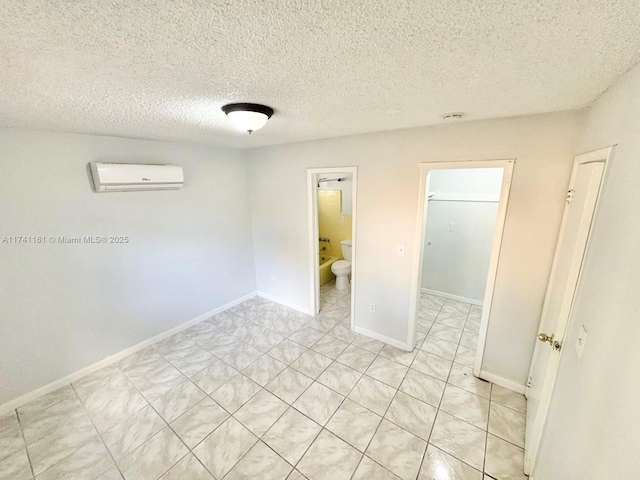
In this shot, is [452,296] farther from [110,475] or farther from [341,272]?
[110,475]

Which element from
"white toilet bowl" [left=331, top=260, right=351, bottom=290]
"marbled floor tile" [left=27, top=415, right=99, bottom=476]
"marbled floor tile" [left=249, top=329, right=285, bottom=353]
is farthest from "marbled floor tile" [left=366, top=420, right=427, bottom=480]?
"white toilet bowl" [left=331, top=260, right=351, bottom=290]

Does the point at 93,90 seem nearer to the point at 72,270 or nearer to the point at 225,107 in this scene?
the point at 225,107

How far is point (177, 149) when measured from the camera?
2.81 m

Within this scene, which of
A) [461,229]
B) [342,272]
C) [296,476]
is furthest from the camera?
[342,272]

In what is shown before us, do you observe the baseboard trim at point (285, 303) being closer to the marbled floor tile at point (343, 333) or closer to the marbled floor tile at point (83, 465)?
the marbled floor tile at point (343, 333)

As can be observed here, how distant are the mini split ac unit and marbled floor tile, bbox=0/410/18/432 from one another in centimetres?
191

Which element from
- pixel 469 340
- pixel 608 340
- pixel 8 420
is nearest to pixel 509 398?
pixel 469 340

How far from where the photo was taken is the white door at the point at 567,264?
127cm

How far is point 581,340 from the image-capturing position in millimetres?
1094

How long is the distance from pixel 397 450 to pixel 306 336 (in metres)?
1.47

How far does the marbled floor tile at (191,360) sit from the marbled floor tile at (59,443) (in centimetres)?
71

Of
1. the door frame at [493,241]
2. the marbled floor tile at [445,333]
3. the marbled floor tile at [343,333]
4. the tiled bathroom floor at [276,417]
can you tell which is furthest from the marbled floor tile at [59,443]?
the marbled floor tile at [445,333]

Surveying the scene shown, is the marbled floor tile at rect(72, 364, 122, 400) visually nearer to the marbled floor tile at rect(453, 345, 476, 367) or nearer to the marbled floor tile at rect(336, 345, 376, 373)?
the marbled floor tile at rect(336, 345, 376, 373)

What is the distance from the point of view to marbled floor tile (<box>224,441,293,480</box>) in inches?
61.9
